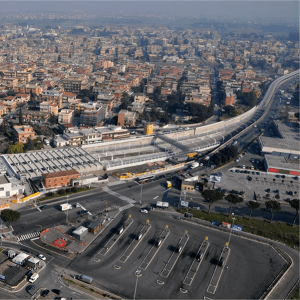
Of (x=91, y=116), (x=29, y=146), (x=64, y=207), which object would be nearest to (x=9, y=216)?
(x=64, y=207)

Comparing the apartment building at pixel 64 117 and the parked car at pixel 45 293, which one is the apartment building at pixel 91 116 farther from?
the parked car at pixel 45 293

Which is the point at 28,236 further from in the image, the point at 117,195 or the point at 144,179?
the point at 144,179

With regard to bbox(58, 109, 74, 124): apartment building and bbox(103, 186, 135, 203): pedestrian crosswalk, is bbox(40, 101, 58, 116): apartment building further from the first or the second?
bbox(103, 186, 135, 203): pedestrian crosswalk

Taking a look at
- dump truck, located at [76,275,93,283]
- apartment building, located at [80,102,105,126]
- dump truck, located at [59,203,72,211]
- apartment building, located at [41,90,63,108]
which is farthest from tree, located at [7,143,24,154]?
dump truck, located at [76,275,93,283]

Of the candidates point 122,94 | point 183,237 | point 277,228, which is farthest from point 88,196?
point 122,94

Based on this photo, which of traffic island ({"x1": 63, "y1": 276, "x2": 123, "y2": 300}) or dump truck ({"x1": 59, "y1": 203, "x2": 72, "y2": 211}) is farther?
dump truck ({"x1": 59, "y1": 203, "x2": 72, "y2": 211})

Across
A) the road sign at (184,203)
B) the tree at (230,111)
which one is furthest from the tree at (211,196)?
the tree at (230,111)

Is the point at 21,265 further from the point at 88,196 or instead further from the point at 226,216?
the point at 226,216

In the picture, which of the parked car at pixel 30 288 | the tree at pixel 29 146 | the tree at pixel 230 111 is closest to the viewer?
the parked car at pixel 30 288

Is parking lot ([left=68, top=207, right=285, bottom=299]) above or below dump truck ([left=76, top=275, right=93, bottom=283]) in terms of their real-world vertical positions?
below

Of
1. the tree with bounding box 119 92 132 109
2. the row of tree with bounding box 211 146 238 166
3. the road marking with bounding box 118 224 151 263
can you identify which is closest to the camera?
the road marking with bounding box 118 224 151 263
